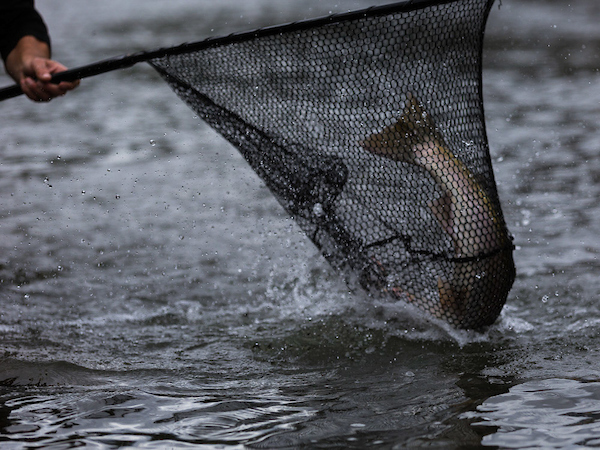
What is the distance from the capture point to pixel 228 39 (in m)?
3.25

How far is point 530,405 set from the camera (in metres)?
2.93

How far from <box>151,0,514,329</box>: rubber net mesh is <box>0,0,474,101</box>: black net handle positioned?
2 cm

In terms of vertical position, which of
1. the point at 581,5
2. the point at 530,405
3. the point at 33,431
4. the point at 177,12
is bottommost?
the point at 530,405

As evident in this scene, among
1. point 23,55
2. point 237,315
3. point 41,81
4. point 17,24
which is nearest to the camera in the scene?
point 41,81

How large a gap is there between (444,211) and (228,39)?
1238 mm

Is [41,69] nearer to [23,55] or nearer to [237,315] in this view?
[23,55]

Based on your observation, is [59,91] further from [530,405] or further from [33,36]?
[530,405]

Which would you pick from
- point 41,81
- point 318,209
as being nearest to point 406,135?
point 318,209

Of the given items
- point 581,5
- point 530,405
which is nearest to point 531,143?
point 530,405

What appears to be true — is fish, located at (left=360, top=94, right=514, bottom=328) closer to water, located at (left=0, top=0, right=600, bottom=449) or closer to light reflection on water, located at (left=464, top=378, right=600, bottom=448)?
water, located at (left=0, top=0, right=600, bottom=449)

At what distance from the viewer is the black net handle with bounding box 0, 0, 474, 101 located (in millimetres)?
2990

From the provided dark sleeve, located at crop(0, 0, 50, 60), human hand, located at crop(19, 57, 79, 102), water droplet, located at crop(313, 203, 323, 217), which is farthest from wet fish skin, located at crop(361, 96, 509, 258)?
dark sleeve, located at crop(0, 0, 50, 60)

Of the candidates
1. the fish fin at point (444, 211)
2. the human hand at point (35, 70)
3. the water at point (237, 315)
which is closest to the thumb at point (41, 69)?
the human hand at point (35, 70)

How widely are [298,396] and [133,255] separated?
2300 millimetres
